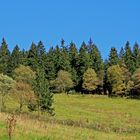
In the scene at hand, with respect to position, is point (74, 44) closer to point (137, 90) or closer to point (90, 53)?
point (90, 53)

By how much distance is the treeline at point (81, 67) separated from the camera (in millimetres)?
137250

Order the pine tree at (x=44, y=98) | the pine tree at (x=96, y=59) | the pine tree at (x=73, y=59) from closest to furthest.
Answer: the pine tree at (x=44, y=98) < the pine tree at (x=73, y=59) < the pine tree at (x=96, y=59)

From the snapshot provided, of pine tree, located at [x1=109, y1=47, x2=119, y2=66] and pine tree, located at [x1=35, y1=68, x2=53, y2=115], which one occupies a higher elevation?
pine tree, located at [x1=109, y1=47, x2=119, y2=66]

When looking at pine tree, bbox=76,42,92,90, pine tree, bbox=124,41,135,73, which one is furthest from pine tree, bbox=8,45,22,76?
pine tree, bbox=124,41,135,73

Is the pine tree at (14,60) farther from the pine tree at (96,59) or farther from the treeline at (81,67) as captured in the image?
the pine tree at (96,59)

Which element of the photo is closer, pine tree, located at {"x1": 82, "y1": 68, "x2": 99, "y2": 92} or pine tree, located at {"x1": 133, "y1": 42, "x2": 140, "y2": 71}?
pine tree, located at {"x1": 82, "y1": 68, "x2": 99, "y2": 92}

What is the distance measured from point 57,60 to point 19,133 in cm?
13435

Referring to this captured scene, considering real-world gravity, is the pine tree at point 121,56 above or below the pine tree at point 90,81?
above

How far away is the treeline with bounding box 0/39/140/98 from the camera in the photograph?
450ft

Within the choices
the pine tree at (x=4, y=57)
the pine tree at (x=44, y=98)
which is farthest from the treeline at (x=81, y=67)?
the pine tree at (x=44, y=98)

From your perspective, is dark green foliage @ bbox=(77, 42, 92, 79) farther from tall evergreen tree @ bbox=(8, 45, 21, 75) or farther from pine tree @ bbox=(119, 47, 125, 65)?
tall evergreen tree @ bbox=(8, 45, 21, 75)

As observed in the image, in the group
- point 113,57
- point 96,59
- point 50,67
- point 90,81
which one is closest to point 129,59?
point 113,57

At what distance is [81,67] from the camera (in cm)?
15200

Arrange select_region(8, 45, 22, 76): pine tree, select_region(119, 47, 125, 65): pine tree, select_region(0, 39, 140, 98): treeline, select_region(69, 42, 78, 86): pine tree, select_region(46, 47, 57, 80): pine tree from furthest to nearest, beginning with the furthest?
select_region(119, 47, 125, 65): pine tree → select_region(46, 47, 57, 80): pine tree → select_region(69, 42, 78, 86): pine tree → select_region(8, 45, 22, 76): pine tree → select_region(0, 39, 140, 98): treeline
